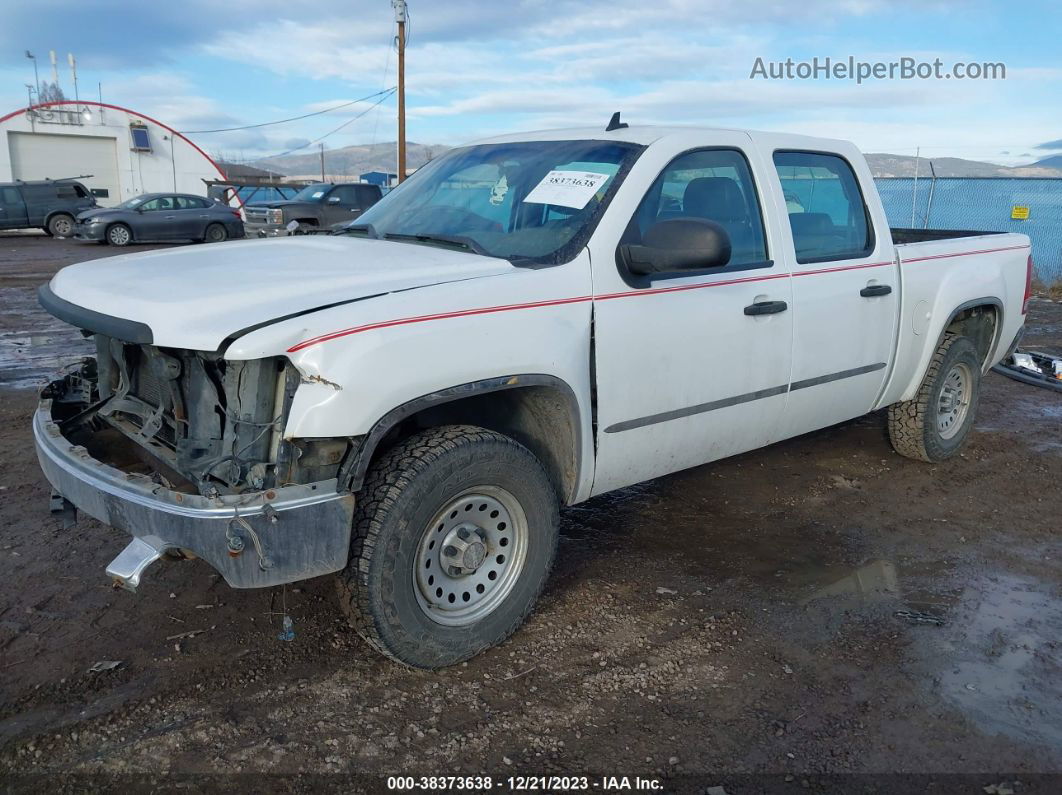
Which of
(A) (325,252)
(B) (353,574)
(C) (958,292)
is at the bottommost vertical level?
(B) (353,574)

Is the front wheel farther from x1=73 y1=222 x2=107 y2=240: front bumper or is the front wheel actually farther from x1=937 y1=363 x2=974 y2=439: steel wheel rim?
x1=937 y1=363 x2=974 y2=439: steel wheel rim

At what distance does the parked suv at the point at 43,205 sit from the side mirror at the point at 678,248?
26933 mm

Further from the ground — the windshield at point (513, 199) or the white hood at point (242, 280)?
the windshield at point (513, 199)

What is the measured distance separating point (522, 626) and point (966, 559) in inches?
92.6

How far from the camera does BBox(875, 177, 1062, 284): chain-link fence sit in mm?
16578

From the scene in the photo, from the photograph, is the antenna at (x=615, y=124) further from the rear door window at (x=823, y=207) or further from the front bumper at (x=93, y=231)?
the front bumper at (x=93, y=231)

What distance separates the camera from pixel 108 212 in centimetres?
2273

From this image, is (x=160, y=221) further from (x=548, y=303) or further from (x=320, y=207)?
(x=548, y=303)

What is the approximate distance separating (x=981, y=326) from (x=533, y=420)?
12.6 feet

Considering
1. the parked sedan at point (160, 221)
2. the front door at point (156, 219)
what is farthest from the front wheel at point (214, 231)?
the front door at point (156, 219)

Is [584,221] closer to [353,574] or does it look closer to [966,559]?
[353,574]

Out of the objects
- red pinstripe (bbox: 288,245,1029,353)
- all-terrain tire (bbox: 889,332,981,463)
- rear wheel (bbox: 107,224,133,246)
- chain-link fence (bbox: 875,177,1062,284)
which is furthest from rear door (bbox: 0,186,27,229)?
red pinstripe (bbox: 288,245,1029,353)

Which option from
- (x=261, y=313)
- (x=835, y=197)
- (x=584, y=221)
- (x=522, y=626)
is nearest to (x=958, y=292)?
(x=835, y=197)

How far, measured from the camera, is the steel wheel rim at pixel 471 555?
3184 millimetres
